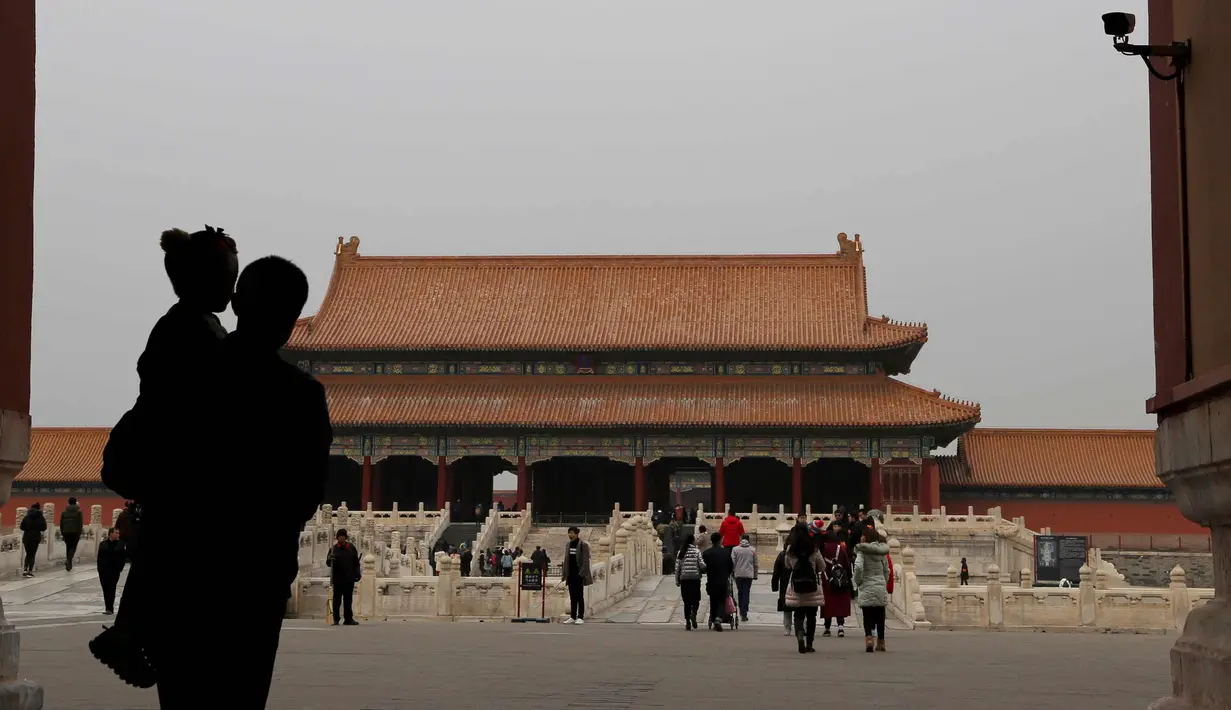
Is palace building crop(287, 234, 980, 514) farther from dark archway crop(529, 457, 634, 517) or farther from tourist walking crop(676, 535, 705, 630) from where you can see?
tourist walking crop(676, 535, 705, 630)

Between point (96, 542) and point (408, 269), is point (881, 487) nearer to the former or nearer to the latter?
point (408, 269)

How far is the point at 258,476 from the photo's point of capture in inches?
184

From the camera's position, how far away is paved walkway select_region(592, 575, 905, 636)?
70.9 ft

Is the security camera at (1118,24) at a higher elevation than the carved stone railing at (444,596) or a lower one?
higher

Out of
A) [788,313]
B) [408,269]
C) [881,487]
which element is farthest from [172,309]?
[408,269]

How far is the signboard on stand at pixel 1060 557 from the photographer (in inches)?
1125

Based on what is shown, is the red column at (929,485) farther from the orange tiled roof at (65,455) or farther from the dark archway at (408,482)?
the orange tiled roof at (65,455)

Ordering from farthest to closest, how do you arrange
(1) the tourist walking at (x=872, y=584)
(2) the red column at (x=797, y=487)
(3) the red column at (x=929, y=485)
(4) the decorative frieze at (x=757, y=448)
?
1. (4) the decorative frieze at (x=757, y=448)
2. (2) the red column at (x=797, y=487)
3. (3) the red column at (x=929, y=485)
4. (1) the tourist walking at (x=872, y=584)

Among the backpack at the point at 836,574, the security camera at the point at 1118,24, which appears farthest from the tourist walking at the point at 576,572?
the security camera at the point at 1118,24

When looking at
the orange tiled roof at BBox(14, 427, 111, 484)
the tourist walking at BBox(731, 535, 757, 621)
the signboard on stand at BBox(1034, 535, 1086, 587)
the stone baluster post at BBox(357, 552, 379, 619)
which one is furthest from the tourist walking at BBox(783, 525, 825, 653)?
the orange tiled roof at BBox(14, 427, 111, 484)

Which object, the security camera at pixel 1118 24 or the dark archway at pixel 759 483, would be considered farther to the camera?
the dark archway at pixel 759 483

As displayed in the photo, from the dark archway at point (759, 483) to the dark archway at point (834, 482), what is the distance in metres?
0.78

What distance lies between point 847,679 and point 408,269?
1722 inches

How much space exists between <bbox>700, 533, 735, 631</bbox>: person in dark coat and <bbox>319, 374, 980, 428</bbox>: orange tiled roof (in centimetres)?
2569
